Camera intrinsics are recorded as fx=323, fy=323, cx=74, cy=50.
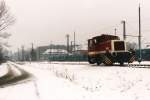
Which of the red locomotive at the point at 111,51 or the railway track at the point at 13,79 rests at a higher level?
the red locomotive at the point at 111,51

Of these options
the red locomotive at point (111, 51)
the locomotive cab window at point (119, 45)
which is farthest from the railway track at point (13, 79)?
the locomotive cab window at point (119, 45)

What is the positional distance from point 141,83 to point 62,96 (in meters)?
4.27

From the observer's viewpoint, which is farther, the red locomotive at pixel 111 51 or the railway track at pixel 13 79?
the red locomotive at pixel 111 51

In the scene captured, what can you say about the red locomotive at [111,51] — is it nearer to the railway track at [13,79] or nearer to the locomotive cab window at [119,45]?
the locomotive cab window at [119,45]

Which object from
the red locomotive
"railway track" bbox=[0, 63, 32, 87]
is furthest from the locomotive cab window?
"railway track" bbox=[0, 63, 32, 87]

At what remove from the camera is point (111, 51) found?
34.6 meters

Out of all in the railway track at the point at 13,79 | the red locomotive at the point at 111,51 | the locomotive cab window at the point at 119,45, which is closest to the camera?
the railway track at the point at 13,79

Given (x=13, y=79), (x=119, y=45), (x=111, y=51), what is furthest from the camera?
(x=119, y=45)

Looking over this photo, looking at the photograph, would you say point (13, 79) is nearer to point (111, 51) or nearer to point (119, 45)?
point (111, 51)

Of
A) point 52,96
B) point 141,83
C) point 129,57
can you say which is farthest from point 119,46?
point 52,96

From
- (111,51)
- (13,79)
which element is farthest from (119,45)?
(13,79)

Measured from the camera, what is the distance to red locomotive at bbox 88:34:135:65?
3450 centimetres

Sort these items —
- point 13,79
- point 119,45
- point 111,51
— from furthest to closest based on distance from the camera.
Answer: point 119,45 → point 111,51 → point 13,79

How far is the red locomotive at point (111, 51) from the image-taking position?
34.5 meters
